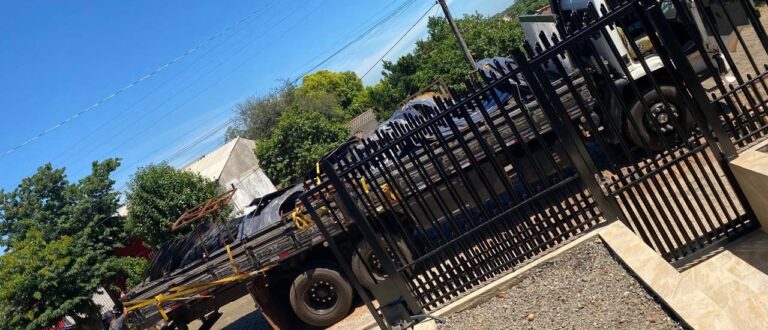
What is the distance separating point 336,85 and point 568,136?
6509 centimetres

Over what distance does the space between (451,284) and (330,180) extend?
4.82ft

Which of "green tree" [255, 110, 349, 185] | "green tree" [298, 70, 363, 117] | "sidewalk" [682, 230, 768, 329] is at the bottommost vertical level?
"sidewalk" [682, 230, 768, 329]

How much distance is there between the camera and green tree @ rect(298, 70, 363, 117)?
2596 inches

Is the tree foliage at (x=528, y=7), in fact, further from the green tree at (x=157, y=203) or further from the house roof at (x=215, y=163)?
the green tree at (x=157, y=203)

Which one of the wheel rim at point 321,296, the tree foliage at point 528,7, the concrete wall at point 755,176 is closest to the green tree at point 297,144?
the wheel rim at point 321,296

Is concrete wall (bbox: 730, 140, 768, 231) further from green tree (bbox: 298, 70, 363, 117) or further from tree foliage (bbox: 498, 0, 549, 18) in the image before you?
green tree (bbox: 298, 70, 363, 117)

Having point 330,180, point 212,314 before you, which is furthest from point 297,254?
point 330,180

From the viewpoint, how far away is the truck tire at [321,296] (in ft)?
29.2

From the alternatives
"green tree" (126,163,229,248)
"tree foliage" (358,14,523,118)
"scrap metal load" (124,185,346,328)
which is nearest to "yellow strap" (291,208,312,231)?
"scrap metal load" (124,185,346,328)

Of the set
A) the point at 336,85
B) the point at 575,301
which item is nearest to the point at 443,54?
the point at 575,301

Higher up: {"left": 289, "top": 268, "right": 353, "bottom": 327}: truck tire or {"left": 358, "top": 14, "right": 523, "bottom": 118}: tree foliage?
{"left": 358, "top": 14, "right": 523, "bottom": 118}: tree foliage

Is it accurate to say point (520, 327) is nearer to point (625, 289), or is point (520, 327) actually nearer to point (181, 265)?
point (625, 289)

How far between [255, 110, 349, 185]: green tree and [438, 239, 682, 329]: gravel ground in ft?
74.5

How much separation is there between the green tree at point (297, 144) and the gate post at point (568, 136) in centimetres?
2277
